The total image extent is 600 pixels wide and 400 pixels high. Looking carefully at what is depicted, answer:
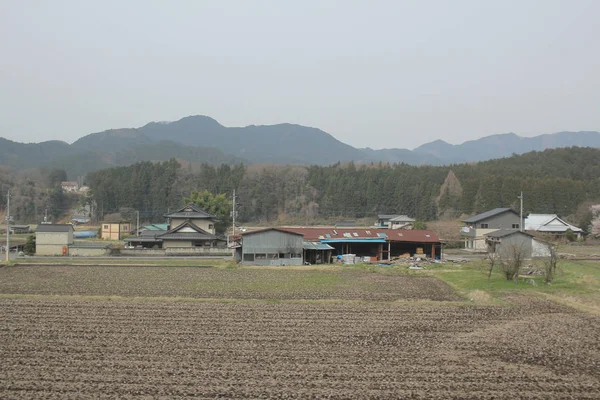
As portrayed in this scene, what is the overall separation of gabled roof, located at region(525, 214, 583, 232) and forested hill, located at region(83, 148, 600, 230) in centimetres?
1349

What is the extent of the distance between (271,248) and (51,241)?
18.3m

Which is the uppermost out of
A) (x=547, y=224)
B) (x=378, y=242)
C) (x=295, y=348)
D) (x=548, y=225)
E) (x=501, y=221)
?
(x=501, y=221)

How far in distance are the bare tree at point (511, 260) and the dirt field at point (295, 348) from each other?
13.7 feet

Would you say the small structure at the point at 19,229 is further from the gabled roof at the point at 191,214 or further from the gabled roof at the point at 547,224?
the gabled roof at the point at 547,224

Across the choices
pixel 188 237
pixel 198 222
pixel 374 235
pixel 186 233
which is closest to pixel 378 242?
pixel 374 235

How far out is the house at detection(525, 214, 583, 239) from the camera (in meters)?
51.1

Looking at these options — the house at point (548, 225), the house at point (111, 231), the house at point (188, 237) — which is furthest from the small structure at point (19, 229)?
the house at point (548, 225)

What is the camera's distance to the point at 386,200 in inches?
3103

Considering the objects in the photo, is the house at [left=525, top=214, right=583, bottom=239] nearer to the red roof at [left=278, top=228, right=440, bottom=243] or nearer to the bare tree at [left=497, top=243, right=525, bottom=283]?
the red roof at [left=278, top=228, right=440, bottom=243]

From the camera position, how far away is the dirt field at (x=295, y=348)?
982 cm

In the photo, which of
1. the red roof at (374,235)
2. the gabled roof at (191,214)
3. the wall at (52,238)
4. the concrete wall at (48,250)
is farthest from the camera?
the gabled roof at (191,214)

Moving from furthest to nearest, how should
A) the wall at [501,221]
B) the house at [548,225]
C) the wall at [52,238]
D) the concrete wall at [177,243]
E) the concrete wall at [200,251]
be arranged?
the house at [548,225], the wall at [501,221], the concrete wall at [177,243], the wall at [52,238], the concrete wall at [200,251]

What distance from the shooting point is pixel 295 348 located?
1249 centimetres

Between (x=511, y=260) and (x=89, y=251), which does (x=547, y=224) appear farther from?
(x=89, y=251)
